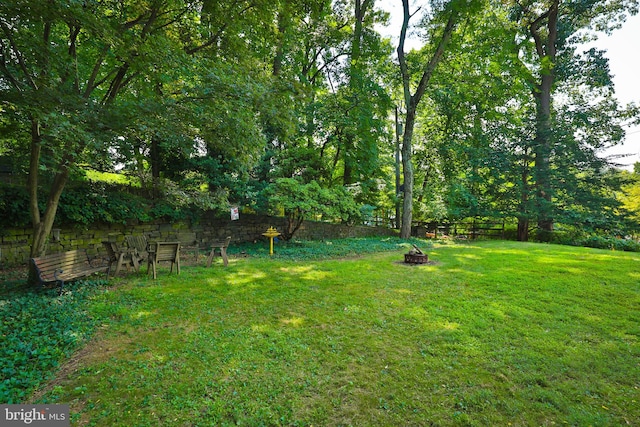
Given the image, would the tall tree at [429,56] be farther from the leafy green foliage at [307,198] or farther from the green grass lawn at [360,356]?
the green grass lawn at [360,356]

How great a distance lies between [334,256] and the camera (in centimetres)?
905

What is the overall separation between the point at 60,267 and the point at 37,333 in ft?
7.42

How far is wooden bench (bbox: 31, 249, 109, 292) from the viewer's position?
439cm

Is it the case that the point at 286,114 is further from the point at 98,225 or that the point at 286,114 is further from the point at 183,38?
the point at 98,225

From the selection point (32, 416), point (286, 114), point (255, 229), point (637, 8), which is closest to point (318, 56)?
point (255, 229)

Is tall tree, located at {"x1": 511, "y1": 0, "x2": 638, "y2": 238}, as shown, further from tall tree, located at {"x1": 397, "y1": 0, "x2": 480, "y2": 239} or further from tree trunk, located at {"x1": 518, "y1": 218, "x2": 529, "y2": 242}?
tall tree, located at {"x1": 397, "y1": 0, "x2": 480, "y2": 239}

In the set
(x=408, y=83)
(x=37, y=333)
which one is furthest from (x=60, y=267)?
(x=408, y=83)

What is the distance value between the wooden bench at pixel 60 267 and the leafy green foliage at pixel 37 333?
240 mm

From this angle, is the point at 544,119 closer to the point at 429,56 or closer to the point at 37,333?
the point at 429,56

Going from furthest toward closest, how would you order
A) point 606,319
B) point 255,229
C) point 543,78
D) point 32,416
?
point 543,78, point 255,229, point 606,319, point 32,416

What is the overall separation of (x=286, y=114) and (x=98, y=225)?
612cm

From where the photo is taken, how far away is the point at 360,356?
2918 millimetres

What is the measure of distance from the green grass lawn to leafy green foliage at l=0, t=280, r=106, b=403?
0.50 ft

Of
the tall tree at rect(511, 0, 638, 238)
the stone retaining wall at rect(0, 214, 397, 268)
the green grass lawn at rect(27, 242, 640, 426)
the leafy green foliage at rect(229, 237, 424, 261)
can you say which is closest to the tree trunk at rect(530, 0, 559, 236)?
the tall tree at rect(511, 0, 638, 238)
